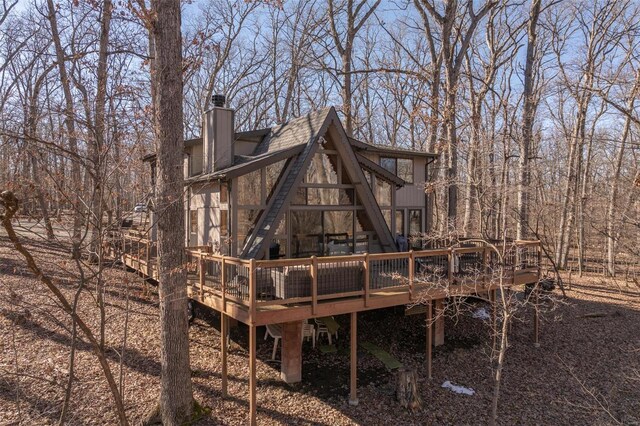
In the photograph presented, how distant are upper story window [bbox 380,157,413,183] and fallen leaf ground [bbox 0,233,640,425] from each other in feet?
18.1

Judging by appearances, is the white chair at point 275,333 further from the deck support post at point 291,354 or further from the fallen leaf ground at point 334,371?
the deck support post at point 291,354

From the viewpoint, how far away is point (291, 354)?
29.4 ft

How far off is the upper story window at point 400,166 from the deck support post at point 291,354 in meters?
8.66

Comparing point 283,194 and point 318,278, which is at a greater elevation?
point 283,194

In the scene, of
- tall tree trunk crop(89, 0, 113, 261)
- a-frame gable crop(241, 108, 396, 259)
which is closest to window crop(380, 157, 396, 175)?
a-frame gable crop(241, 108, 396, 259)

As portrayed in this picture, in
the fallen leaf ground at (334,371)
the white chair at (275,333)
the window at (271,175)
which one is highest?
the window at (271,175)

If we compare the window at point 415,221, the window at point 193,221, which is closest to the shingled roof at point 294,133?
the window at point 193,221

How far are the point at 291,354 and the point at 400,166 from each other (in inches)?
369

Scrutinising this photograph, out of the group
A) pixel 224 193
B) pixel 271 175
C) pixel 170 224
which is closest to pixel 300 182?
pixel 271 175

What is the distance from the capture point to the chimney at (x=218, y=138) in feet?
37.8

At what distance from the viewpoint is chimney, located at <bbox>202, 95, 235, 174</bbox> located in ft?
37.8

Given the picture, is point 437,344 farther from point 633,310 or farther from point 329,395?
point 633,310

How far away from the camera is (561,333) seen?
12.9 m

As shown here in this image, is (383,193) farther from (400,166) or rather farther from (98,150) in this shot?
(98,150)
